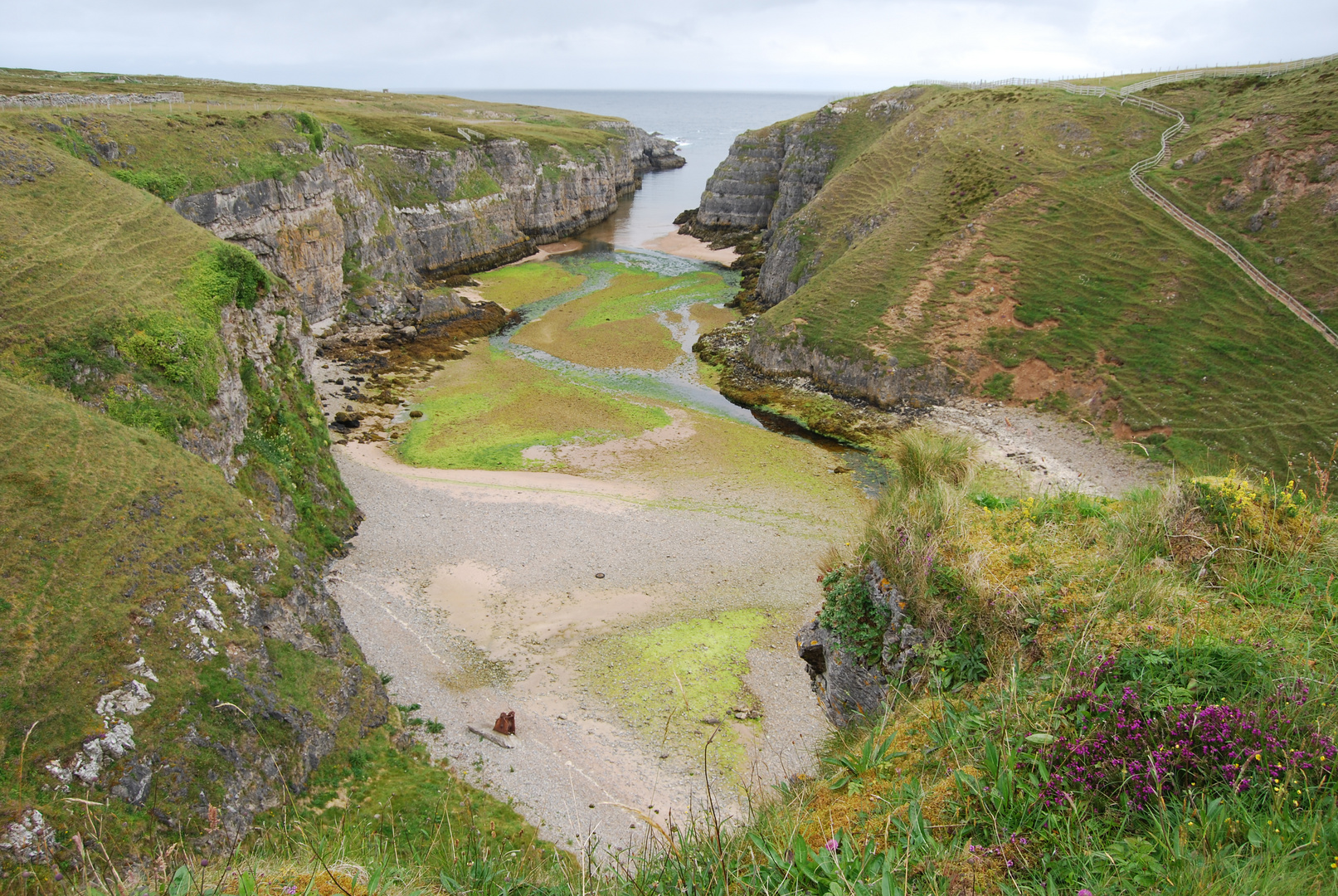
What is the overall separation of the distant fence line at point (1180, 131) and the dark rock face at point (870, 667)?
1591 inches

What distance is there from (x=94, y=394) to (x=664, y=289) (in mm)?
56004

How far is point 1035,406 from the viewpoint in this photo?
43312mm

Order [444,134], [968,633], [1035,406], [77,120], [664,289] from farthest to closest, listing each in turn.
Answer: [444,134] < [664,289] < [1035,406] < [77,120] < [968,633]

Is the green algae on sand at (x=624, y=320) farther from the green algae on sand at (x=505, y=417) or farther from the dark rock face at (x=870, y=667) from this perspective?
the dark rock face at (x=870, y=667)

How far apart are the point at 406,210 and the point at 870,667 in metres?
70.2

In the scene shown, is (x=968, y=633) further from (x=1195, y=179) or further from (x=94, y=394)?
(x=1195, y=179)

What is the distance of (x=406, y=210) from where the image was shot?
7094 centimetres

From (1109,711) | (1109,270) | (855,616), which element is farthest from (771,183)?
(1109,711)

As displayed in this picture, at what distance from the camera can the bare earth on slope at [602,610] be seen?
735 inches

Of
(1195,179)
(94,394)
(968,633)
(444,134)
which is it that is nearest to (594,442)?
(94,394)

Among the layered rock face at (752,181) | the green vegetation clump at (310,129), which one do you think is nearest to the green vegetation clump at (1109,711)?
the green vegetation clump at (310,129)

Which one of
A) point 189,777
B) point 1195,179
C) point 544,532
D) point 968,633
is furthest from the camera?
point 1195,179

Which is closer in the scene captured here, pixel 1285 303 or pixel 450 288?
pixel 1285 303

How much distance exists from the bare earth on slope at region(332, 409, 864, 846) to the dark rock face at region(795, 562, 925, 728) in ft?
6.94
